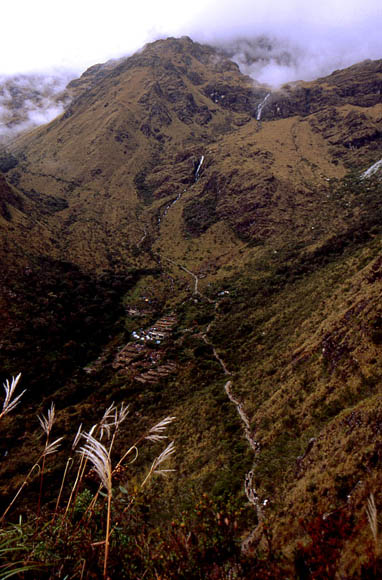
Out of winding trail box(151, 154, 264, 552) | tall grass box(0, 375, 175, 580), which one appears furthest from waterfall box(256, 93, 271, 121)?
tall grass box(0, 375, 175, 580)

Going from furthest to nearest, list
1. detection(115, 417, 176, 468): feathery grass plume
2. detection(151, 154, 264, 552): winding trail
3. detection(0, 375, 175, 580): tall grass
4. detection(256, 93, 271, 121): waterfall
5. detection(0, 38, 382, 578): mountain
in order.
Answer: detection(256, 93, 271, 121): waterfall < detection(0, 38, 382, 578): mountain < detection(151, 154, 264, 552): winding trail < detection(115, 417, 176, 468): feathery grass plume < detection(0, 375, 175, 580): tall grass

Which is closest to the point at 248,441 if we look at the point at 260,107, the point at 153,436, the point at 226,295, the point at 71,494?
the point at 153,436

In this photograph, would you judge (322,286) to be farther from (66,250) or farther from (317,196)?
(66,250)

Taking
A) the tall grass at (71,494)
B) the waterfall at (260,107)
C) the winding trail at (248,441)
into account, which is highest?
the waterfall at (260,107)

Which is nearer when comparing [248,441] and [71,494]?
[71,494]

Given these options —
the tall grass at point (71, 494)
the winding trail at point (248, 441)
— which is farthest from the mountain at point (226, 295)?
the tall grass at point (71, 494)

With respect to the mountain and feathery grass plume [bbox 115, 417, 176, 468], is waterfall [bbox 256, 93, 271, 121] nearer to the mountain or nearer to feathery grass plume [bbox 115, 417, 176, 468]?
the mountain

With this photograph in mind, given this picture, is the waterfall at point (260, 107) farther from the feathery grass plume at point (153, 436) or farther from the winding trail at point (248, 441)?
the feathery grass plume at point (153, 436)

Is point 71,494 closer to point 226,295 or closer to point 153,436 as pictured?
point 153,436
